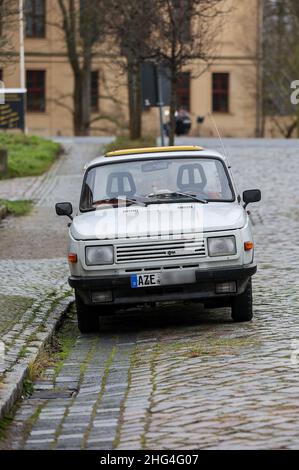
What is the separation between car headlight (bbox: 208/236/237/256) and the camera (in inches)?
456

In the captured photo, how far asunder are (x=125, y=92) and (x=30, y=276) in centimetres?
5604

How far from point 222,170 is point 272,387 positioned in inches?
186

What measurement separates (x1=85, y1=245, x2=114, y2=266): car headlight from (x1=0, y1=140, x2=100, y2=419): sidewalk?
2.61ft

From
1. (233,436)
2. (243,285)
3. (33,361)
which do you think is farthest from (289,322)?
(233,436)

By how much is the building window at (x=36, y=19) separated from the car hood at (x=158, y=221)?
5420 cm

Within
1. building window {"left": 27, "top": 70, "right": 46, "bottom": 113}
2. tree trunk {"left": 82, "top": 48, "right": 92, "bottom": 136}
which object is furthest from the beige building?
tree trunk {"left": 82, "top": 48, "right": 92, "bottom": 136}

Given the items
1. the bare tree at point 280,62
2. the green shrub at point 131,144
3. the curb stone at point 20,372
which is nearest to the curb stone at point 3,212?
the curb stone at point 20,372

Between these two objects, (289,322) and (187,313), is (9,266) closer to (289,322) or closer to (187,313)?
(187,313)

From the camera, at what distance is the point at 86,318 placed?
1215 centimetres

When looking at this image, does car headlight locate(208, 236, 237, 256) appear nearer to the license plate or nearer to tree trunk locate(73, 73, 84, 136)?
the license plate

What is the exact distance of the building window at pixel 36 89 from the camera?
7269 centimetres

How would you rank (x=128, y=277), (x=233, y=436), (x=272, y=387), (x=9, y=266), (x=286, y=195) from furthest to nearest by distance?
1. (x=286, y=195)
2. (x=9, y=266)
3. (x=128, y=277)
4. (x=272, y=387)
5. (x=233, y=436)

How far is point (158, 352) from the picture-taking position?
1070 centimetres

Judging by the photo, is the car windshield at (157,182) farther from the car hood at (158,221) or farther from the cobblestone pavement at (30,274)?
the cobblestone pavement at (30,274)
